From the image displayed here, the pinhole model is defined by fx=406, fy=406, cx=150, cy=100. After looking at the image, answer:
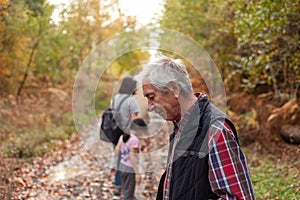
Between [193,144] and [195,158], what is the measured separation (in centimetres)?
9

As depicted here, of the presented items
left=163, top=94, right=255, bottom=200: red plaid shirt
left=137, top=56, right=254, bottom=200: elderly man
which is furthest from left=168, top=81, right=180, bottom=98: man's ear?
left=163, top=94, right=255, bottom=200: red plaid shirt

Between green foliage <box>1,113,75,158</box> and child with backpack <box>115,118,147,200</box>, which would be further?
green foliage <box>1,113,75,158</box>

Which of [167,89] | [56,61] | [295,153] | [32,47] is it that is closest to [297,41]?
[295,153]

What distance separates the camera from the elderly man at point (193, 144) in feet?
7.64

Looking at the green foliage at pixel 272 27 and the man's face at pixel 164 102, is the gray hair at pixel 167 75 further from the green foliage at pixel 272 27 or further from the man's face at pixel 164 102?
the green foliage at pixel 272 27

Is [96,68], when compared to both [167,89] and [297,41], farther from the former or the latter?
[167,89]

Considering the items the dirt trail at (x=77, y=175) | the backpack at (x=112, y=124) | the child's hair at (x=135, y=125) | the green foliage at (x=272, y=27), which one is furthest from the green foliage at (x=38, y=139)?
the green foliage at (x=272, y=27)

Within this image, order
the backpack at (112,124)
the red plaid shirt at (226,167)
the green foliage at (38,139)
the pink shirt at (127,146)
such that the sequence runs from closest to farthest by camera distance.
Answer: the red plaid shirt at (226,167) → the pink shirt at (127,146) → the backpack at (112,124) → the green foliage at (38,139)

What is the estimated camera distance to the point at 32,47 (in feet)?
56.6

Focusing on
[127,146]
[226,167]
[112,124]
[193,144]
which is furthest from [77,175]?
[226,167]

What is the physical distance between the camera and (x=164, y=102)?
2723 millimetres

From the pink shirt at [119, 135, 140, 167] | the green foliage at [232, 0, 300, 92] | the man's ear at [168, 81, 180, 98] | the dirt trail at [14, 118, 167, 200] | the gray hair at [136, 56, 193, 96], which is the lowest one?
the dirt trail at [14, 118, 167, 200]

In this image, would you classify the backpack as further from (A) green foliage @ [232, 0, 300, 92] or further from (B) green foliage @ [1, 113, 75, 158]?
(B) green foliage @ [1, 113, 75, 158]

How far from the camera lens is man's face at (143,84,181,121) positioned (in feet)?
8.88
